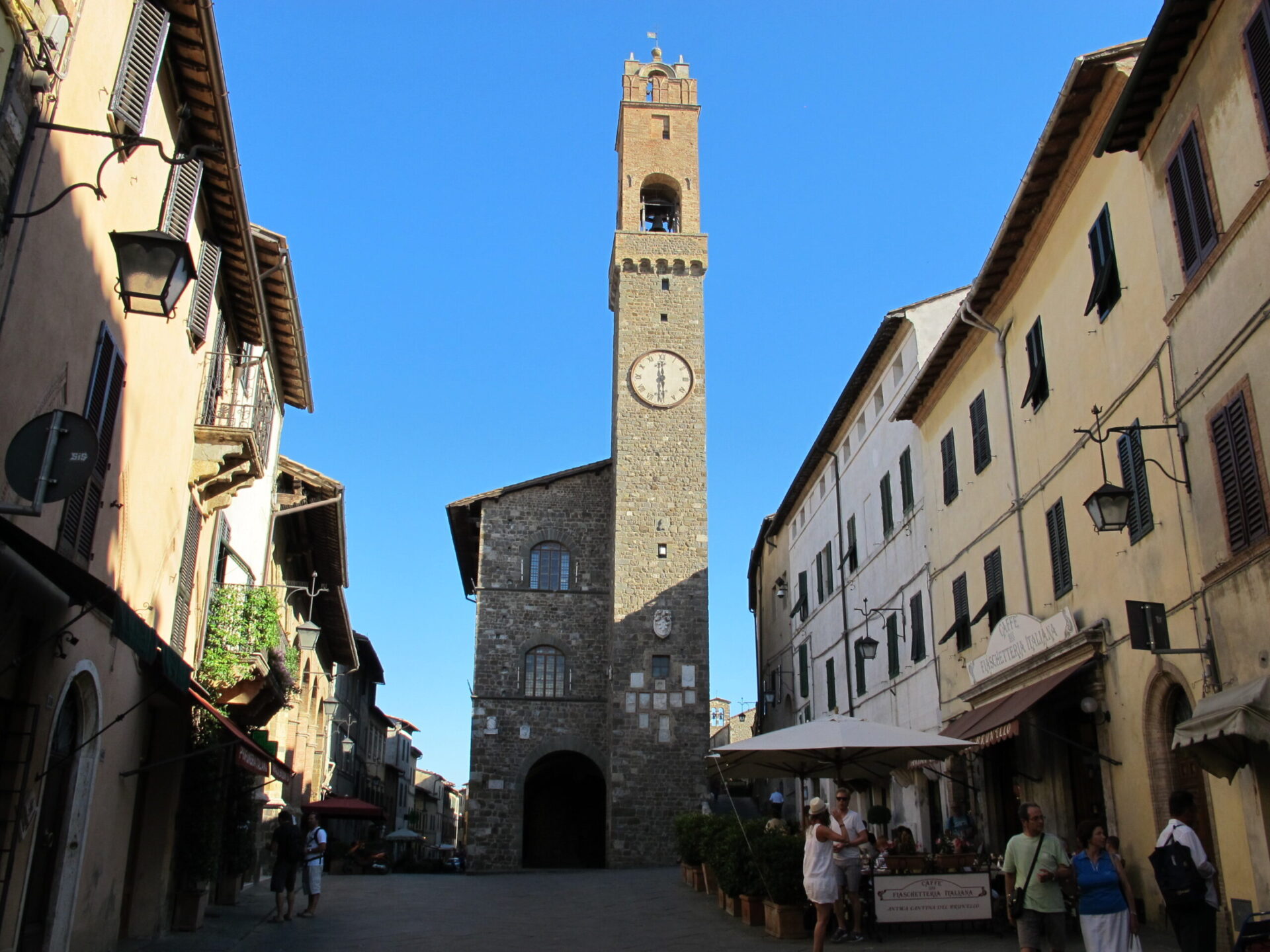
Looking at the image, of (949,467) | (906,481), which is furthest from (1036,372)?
(906,481)

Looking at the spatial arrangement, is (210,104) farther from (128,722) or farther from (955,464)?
(955,464)

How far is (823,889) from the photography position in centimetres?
1015

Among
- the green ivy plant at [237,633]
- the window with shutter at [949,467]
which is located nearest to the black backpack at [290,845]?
the green ivy plant at [237,633]

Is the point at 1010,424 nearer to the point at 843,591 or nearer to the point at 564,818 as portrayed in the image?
the point at 843,591

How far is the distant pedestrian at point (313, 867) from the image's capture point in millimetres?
15430

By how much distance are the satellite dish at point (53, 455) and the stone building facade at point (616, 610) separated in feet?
83.8

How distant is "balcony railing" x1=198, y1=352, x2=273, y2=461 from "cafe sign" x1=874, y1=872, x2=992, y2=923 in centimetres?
865

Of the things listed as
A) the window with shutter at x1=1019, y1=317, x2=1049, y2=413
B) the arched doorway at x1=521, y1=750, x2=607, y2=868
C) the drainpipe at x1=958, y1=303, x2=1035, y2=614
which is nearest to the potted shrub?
the drainpipe at x1=958, y1=303, x2=1035, y2=614

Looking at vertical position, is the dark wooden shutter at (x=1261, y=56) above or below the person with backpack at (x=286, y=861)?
above

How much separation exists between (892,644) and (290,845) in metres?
11.3

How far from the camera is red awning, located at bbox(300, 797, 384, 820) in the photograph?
2615cm

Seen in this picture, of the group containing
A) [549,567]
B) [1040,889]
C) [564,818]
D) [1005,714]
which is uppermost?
[549,567]

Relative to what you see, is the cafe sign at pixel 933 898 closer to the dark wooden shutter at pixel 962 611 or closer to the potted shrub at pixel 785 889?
the potted shrub at pixel 785 889

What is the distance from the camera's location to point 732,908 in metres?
14.0
